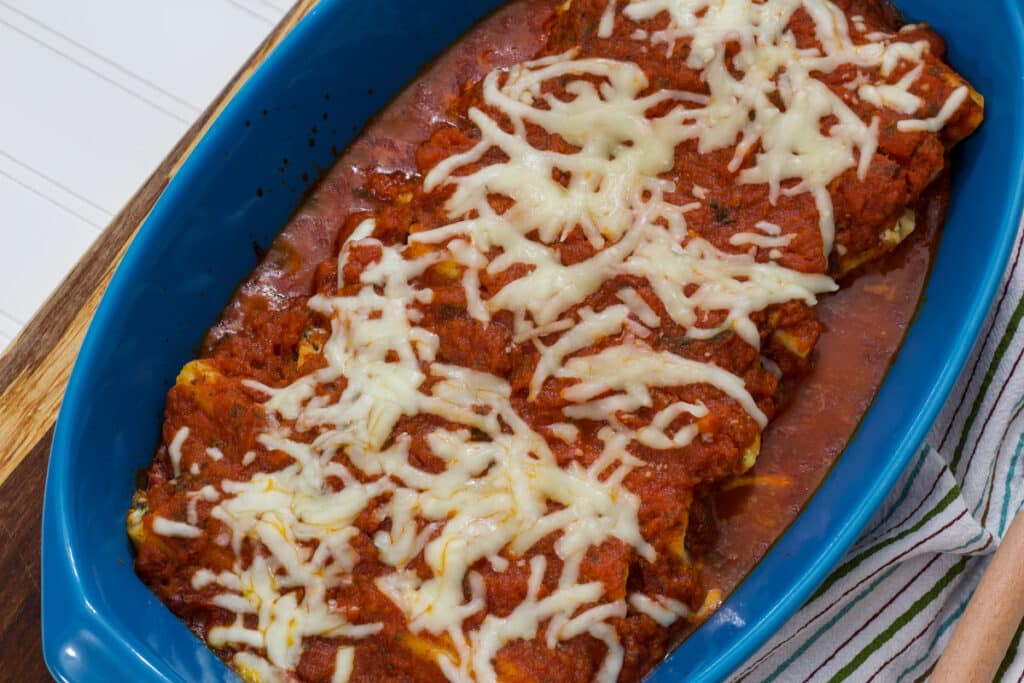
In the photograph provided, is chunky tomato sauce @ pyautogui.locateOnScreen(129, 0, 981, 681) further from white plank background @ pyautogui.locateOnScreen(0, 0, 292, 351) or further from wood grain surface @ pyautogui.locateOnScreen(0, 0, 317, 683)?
white plank background @ pyautogui.locateOnScreen(0, 0, 292, 351)

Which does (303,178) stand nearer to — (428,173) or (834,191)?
(428,173)

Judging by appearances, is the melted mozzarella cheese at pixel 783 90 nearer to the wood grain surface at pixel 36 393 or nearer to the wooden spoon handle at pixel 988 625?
the wooden spoon handle at pixel 988 625

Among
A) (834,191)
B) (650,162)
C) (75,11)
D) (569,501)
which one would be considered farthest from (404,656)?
(75,11)

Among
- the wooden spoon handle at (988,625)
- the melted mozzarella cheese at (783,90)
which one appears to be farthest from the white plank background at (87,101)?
the wooden spoon handle at (988,625)

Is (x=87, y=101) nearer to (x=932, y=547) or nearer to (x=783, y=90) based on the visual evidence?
(x=783, y=90)

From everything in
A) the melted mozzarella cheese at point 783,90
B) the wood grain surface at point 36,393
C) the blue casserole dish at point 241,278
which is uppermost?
the melted mozzarella cheese at point 783,90

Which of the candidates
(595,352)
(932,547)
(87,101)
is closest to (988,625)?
(932,547)
